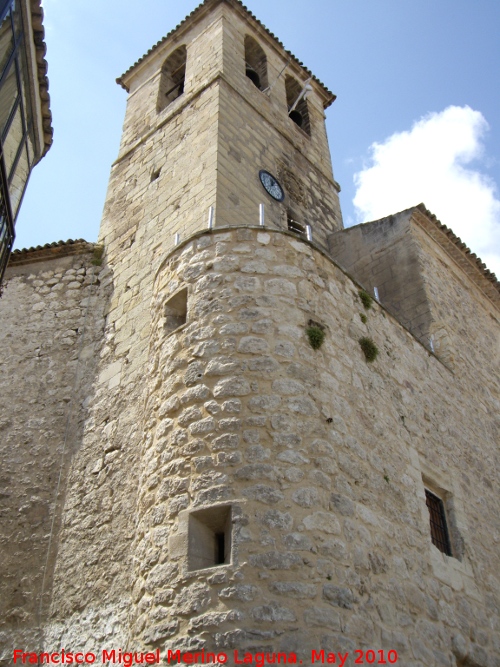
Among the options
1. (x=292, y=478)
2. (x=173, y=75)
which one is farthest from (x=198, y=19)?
(x=292, y=478)

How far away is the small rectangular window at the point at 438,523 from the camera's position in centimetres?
673

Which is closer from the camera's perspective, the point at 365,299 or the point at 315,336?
the point at 315,336

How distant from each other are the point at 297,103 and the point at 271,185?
14.5 feet

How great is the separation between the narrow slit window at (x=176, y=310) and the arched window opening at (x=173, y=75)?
7.35m

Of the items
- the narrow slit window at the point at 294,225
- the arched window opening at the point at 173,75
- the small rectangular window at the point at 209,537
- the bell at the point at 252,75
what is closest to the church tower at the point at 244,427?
the small rectangular window at the point at 209,537

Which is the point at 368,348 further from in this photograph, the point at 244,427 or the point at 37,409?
the point at 37,409

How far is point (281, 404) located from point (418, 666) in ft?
6.98

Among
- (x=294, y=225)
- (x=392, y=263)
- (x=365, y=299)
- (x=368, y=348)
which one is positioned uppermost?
(x=294, y=225)

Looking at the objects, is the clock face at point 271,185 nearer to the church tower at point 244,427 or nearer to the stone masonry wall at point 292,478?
the church tower at point 244,427

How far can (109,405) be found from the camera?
7801 millimetres

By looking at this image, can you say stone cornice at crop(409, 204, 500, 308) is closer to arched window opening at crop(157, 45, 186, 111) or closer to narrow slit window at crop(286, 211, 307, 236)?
narrow slit window at crop(286, 211, 307, 236)

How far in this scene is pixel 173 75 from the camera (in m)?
13.3

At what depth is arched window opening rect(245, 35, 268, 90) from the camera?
Result: 1295 centimetres

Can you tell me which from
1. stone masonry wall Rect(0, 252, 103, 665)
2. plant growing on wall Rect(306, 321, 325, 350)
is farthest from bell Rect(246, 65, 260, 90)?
plant growing on wall Rect(306, 321, 325, 350)
